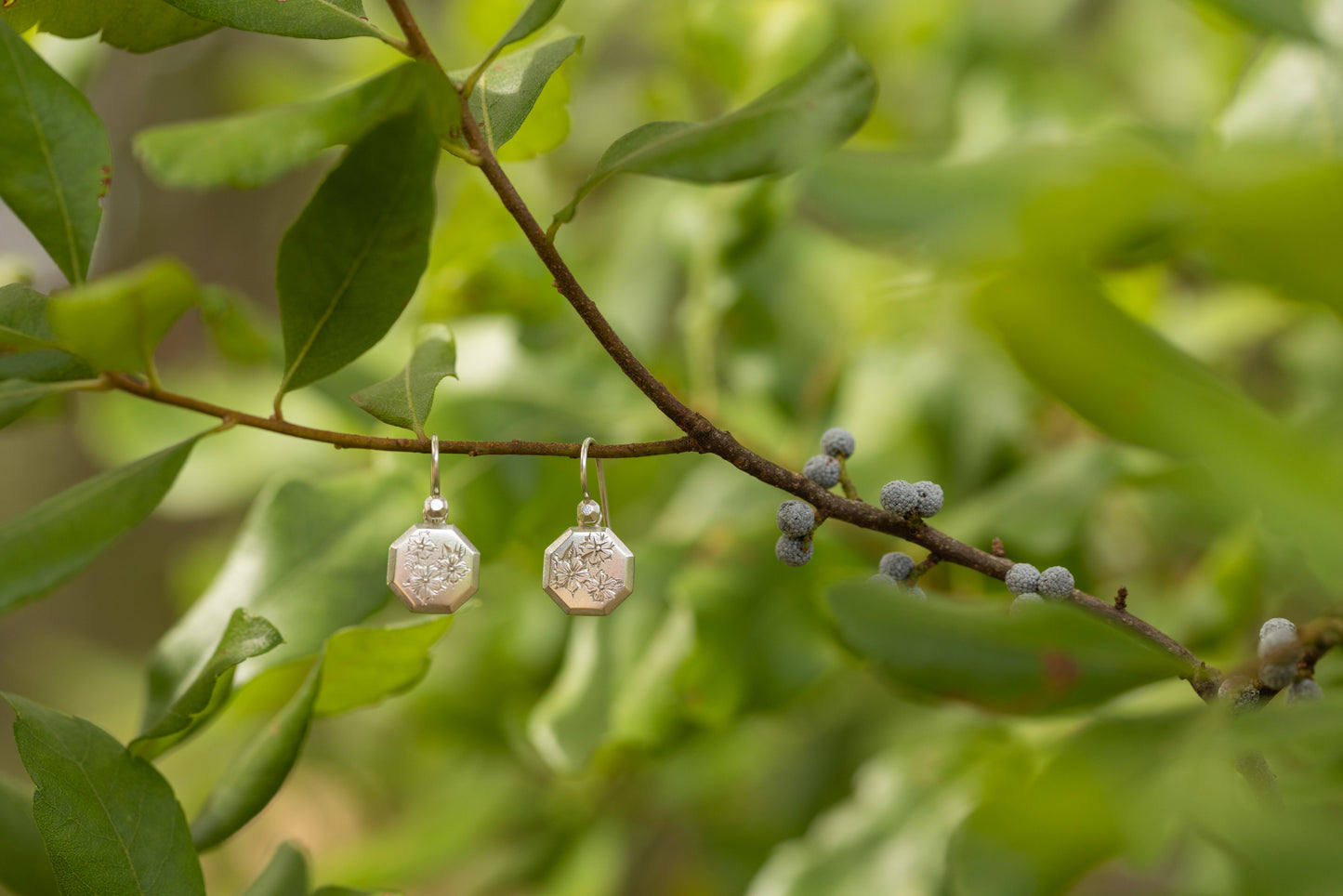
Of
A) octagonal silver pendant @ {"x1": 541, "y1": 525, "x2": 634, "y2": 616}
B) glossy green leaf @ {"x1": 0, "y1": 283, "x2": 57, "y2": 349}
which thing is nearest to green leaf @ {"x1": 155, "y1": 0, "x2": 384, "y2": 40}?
glossy green leaf @ {"x1": 0, "y1": 283, "x2": 57, "y2": 349}

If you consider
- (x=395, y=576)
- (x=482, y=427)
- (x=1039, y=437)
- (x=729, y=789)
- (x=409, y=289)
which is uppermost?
(x=409, y=289)

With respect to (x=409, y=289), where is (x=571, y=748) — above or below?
below

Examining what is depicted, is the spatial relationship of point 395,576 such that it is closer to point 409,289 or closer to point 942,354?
point 409,289

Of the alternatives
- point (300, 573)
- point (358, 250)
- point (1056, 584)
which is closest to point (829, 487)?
point (1056, 584)

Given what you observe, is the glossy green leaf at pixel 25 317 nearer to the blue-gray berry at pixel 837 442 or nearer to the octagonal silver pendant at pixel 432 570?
the octagonal silver pendant at pixel 432 570

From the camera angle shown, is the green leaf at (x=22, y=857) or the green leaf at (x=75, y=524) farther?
the green leaf at (x=22, y=857)

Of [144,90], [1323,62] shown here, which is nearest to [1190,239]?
[1323,62]

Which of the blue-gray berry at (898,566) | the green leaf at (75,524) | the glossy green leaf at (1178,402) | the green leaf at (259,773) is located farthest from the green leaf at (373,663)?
the glossy green leaf at (1178,402)
